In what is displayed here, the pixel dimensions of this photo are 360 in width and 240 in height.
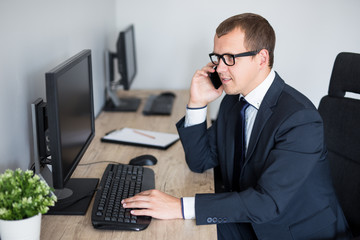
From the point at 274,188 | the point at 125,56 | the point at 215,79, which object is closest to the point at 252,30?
Result: the point at 215,79

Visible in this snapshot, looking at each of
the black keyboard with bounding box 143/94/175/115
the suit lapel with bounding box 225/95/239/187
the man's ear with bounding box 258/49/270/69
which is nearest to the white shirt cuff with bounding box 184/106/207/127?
the suit lapel with bounding box 225/95/239/187

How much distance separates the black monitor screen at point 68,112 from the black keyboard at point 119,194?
0.13 metres

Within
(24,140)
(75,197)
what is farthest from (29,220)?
(24,140)

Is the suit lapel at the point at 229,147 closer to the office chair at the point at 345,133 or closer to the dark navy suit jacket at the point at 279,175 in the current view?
the dark navy suit jacket at the point at 279,175

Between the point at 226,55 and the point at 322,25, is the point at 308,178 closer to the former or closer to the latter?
the point at 226,55

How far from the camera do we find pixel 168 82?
315 cm

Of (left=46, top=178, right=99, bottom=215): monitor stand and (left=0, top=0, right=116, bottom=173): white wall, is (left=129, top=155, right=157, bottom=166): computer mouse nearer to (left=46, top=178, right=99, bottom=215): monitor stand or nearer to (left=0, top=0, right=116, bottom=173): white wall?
(left=46, top=178, right=99, bottom=215): monitor stand

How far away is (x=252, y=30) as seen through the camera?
138 cm

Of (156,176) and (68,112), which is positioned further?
(156,176)

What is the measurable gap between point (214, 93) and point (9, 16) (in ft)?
2.81

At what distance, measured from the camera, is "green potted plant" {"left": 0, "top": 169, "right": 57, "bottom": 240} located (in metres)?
0.92

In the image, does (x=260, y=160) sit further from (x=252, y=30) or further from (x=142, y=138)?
(x=142, y=138)

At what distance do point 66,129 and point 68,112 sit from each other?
6 cm

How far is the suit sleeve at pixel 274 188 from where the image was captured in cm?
124
